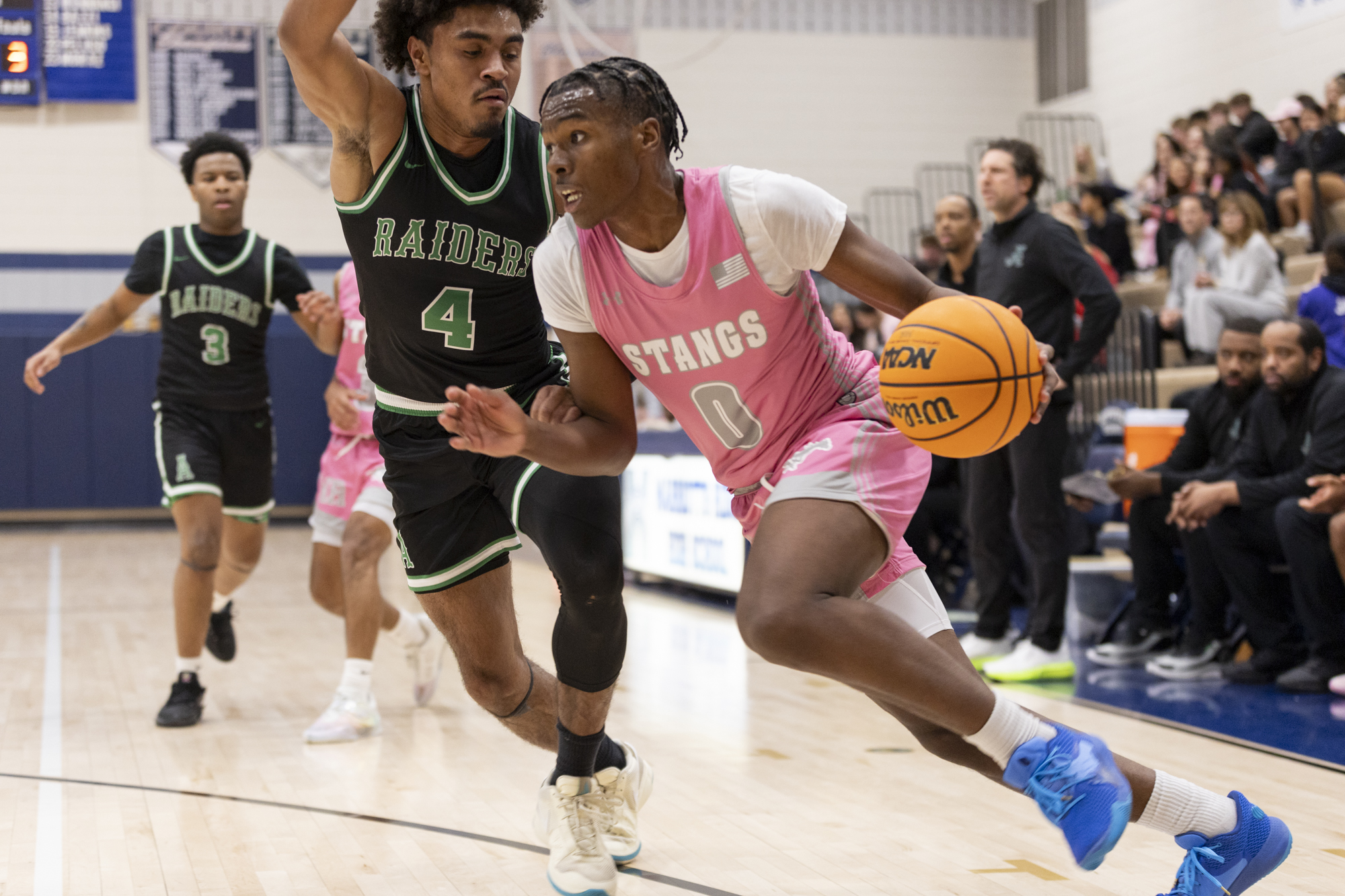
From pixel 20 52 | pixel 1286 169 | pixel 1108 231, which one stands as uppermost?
pixel 20 52

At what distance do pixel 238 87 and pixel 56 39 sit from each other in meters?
1.99

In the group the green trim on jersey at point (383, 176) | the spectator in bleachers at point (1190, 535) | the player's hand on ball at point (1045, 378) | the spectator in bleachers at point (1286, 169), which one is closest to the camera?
the player's hand on ball at point (1045, 378)

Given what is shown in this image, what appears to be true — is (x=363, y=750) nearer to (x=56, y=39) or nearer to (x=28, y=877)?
(x=28, y=877)

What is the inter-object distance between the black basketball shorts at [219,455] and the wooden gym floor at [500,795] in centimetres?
90

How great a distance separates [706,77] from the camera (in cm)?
1684

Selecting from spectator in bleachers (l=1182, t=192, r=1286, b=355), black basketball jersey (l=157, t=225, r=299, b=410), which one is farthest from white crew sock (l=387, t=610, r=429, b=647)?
spectator in bleachers (l=1182, t=192, r=1286, b=355)

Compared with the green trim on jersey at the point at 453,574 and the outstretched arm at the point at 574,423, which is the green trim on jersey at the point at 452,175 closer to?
the outstretched arm at the point at 574,423

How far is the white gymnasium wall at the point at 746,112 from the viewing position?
603 inches

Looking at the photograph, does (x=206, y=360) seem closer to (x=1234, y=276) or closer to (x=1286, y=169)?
(x=1234, y=276)

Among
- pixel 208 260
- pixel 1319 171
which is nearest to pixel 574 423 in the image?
pixel 208 260

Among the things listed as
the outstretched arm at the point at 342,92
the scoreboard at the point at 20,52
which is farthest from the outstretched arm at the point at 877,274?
the scoreboard at the point at 20,52

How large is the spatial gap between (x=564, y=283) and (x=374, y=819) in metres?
1.89

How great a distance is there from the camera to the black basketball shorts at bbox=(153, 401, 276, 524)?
5.25m

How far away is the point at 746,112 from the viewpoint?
16969mm
